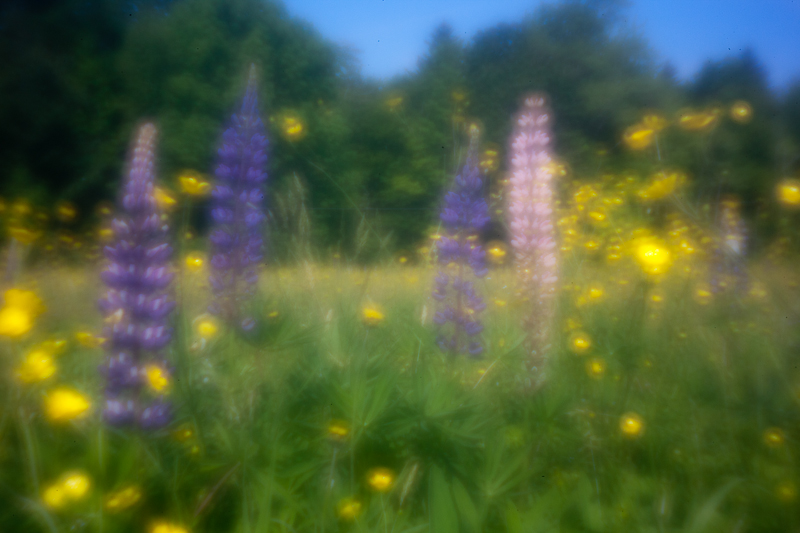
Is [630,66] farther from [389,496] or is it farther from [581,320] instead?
[389,496]

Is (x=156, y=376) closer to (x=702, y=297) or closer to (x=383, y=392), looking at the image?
(x=383, y=392)

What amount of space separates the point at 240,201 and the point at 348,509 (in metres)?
1.67

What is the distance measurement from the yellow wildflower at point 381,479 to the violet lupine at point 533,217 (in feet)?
4.82

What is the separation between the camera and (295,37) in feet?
39.1

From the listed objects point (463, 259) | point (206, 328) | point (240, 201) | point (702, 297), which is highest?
point (240, 201)

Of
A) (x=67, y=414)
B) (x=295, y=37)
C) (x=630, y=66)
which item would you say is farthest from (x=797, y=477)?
(x=630, y=66)

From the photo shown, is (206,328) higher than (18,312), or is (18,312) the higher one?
(18,312)

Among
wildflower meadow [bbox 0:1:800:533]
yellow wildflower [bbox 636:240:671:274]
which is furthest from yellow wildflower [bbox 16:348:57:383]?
yellow wildflower [bbox 636:240:671:274]

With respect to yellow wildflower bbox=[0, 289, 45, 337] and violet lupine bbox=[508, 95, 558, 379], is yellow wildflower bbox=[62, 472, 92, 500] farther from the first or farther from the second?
violet lupine bbox=[508, 95, 558, 379]

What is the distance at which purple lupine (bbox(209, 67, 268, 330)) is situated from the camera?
217cm

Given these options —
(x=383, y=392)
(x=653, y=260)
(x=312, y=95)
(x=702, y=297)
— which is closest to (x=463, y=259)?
(x=653, y=260)

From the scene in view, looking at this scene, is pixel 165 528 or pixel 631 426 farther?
pixel 631 426

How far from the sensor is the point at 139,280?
1.49m

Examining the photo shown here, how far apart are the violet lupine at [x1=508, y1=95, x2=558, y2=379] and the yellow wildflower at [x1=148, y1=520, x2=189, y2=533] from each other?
6.40ft
